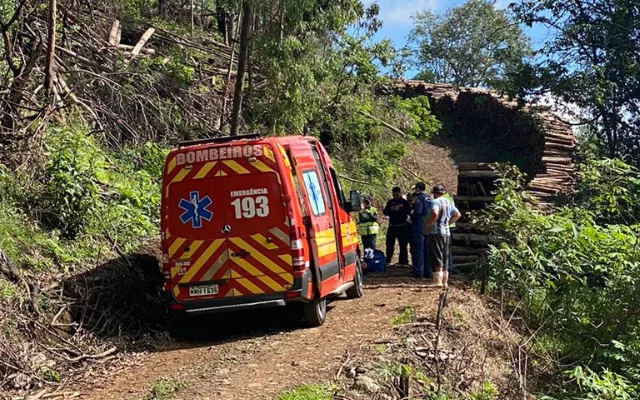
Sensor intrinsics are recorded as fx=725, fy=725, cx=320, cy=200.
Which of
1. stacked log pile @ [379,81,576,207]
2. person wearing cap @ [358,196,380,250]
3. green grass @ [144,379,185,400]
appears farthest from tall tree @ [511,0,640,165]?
green grass @ [144,379,185,400]

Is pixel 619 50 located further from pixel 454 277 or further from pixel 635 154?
pixel 454 277

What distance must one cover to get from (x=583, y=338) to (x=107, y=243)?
7192mm

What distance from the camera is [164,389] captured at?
23.0 ft

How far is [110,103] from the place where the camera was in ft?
52.9

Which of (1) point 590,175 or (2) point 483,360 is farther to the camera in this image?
(1) point 590,175

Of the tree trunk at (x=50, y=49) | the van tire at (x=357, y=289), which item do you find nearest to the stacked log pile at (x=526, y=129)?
the van tire at (x=357, y=289)

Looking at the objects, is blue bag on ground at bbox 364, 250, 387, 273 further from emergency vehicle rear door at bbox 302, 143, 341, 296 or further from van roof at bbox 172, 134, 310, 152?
van roof at bbox 172, 134, 310, 152

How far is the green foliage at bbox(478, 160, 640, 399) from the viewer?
405 inches

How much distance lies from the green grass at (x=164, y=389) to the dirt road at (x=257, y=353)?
0.07 metres

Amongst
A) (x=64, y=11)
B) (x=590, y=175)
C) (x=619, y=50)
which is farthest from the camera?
(x=619, y=50)

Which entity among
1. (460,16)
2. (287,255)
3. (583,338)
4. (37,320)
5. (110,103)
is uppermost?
(460,16)

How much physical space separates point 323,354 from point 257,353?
791 mm

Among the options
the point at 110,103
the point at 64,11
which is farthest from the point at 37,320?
the point at 64,11

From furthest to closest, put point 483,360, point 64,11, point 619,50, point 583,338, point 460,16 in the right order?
1. point 460,16
2. point 619,50
3. point 64,11
4. point 583,338
5. point 483,360
